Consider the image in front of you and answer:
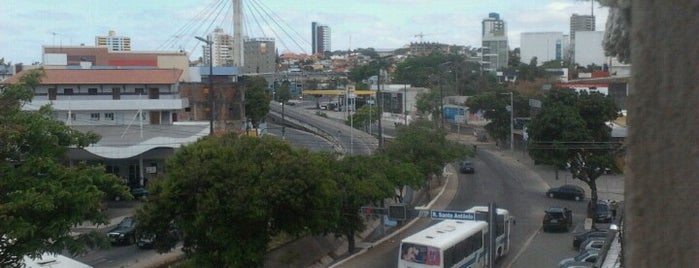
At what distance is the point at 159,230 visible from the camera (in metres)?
13.3

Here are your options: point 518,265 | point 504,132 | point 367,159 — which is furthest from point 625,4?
point 504,132

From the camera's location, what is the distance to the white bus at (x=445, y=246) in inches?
547

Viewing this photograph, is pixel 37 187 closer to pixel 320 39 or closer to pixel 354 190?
pixel 354 190

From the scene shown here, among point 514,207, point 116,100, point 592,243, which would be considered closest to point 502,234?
point 592,243

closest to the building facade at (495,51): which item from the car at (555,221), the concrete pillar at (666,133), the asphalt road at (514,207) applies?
the asphalt road at (514,207)

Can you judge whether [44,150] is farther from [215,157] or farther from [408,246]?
[408,246]

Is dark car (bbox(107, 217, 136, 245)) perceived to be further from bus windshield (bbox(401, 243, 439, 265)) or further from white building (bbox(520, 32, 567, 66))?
white building (bbox(520, 32, 567, 66))

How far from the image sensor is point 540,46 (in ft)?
291

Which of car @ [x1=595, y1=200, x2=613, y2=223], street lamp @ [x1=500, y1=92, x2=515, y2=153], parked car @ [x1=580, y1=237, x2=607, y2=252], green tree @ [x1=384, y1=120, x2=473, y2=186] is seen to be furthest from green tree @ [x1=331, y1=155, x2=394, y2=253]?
street lamp @ [x1=500, y1=92, x2=515, y2=153]

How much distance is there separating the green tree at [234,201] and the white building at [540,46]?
7582 centimetres

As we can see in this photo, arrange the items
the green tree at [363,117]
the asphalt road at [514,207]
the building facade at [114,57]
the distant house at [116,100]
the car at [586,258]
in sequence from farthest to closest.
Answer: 1. the green tree at [363,117]
2. the building facade at [114,57]
3. the distant house at [116,100]
4. the asphalt road at [514,207]
5. the car at [586,258]

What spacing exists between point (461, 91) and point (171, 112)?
101ft

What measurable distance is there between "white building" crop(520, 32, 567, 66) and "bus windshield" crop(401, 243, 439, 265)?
7468 centimetres

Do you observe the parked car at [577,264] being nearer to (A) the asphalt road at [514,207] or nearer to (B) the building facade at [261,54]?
(A) the asphalt road at [514,207]
